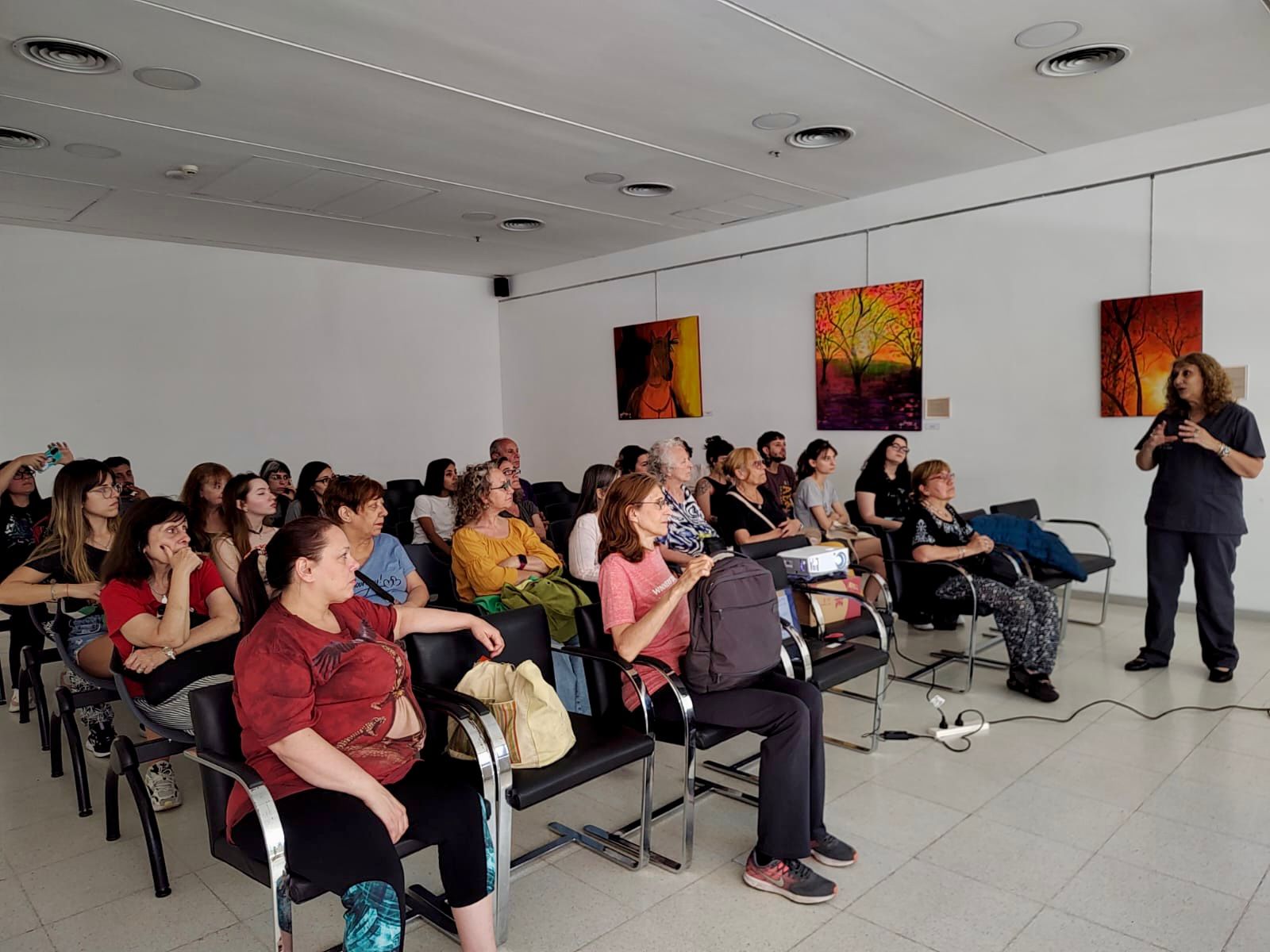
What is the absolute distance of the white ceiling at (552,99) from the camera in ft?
12.6

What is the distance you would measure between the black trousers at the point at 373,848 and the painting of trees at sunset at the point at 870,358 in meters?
5.65

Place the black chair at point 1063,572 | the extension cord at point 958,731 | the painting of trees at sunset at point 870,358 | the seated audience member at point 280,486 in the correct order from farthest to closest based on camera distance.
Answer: the painting of trees at sunset at point 870,358 → the seated audience member at point 280,486 → the black chair at point 1063,572 → the extension cord at point 958,731

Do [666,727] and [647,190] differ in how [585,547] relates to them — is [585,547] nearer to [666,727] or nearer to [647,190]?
[666,727]

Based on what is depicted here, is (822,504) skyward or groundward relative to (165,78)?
groundward

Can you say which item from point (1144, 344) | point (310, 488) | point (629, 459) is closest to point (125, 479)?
point (310, 488)

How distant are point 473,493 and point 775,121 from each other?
2964 millimetres

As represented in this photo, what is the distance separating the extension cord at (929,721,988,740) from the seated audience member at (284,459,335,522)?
13.0 feet

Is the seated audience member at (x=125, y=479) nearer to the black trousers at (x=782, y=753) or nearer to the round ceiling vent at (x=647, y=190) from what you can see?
the round ceiling vent at (x=647, y=190)

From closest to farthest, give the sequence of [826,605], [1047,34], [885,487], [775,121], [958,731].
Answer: [958,731] → [826,605] → [1047,34] → [775,121] → [885,487]

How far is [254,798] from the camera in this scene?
6.32ft

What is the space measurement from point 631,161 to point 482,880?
16.2 feet

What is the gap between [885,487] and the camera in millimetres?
5727

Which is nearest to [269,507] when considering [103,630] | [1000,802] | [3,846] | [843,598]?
[103,630]

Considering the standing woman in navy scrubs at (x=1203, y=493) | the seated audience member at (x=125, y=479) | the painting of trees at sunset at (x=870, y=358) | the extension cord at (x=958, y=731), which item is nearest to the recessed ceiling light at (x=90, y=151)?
the seated audience member at (x=125, y=479)
